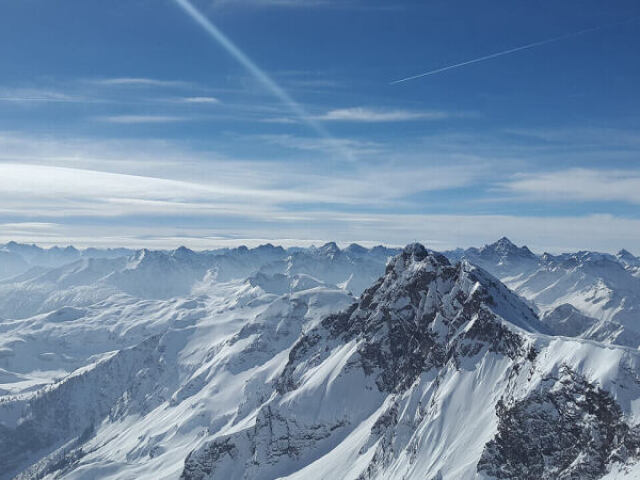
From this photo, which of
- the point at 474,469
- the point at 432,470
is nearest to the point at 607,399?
the point at 474,469

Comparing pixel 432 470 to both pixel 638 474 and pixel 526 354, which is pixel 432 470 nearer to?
pixel 526 354

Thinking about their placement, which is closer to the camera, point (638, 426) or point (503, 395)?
point (638, 426)

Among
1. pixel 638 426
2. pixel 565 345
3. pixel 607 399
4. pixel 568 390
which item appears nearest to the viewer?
pixel 638 426

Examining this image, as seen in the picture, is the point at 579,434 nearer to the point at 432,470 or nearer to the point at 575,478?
the point at 575,478

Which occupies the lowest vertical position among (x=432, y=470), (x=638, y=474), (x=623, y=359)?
(x=432, y=470)

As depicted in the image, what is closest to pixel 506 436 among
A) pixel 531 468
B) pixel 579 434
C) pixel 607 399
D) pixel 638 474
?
pixel 531 468

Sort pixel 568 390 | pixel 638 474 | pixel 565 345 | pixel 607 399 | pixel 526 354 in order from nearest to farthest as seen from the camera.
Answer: pixel 638 474 → pixel 607 399 → pixel 568 390 → pixel 565 345 → pixel 526 354

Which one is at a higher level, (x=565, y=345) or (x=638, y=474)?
(x=565, y=345)
